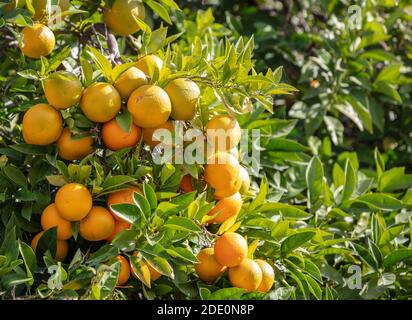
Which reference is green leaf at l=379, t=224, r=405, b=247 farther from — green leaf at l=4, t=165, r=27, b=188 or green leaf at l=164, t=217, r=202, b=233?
green leaf at l=4, t=165, r=27, b=188

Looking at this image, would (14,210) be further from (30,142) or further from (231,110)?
(231,110)

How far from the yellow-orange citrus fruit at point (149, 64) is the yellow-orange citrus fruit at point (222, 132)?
0.14m

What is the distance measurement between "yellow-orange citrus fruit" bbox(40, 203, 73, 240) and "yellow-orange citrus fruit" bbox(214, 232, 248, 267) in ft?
0.86

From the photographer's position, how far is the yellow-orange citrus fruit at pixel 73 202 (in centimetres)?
122

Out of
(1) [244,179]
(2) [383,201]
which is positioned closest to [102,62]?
(1) [244,179]

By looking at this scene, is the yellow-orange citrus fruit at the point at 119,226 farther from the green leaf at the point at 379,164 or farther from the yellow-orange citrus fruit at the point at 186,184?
the green leaf at the point at 379,164

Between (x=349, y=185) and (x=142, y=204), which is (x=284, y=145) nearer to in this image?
(x=349, y=185)

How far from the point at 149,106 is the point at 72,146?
0.54ft

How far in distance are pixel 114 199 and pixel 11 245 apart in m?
0.19

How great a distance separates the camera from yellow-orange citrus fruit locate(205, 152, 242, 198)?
1282 millimetres

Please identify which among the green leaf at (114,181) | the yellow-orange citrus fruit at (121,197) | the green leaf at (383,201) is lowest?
the green leaf at (383,201)

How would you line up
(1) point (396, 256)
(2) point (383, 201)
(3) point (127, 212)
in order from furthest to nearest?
(2) point (383, 201), (1) point (396, 256), (3) point (127, 212)

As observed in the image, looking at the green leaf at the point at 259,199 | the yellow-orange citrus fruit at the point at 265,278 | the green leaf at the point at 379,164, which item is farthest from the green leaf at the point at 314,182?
the yellow-orange citrus fruit at the point at 265,278

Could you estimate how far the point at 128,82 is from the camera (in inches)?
50.3
